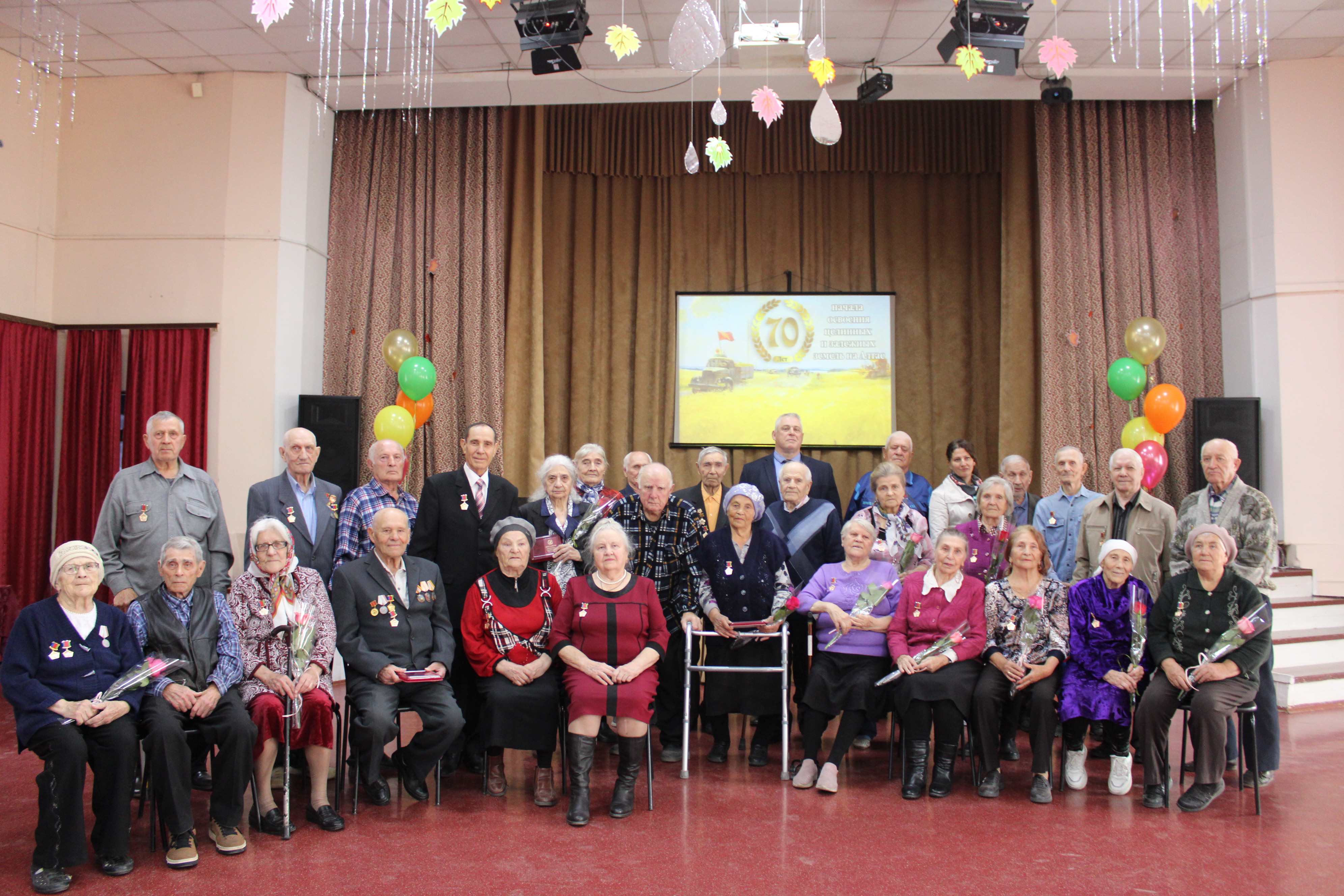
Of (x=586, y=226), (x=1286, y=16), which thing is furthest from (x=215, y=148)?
(x=1286, y=16)

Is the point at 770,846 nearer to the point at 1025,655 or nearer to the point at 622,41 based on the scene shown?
the point at 1025,655

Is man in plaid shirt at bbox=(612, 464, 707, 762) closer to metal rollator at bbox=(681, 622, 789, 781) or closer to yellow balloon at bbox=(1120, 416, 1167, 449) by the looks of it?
metal rollator at bbox=(681, 622, 789, 781)

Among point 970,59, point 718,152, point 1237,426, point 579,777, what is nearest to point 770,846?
point 579,777

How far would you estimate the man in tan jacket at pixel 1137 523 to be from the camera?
4285 millimetres

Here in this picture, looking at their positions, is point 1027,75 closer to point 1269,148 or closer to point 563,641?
point 1269,148

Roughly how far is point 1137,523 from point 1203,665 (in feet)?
2.76

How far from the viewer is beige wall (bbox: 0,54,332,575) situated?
6.56 m

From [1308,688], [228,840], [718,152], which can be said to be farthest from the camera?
[718,152]

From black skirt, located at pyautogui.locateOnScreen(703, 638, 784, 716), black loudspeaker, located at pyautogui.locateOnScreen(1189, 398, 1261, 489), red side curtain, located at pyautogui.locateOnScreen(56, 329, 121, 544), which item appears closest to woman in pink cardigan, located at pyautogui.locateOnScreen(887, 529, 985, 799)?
black skirt, located at pyautogui.locateOnScreen(703, 638, 784, 716)

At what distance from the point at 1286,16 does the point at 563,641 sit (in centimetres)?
578

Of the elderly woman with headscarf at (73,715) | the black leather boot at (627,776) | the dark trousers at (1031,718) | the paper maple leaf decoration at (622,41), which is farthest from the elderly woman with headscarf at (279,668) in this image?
the paper maple leaf decoration at (622,41)

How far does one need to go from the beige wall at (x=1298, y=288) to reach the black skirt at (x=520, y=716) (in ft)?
17.2

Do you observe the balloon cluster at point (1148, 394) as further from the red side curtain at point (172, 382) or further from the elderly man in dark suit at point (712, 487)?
the red side curtain at point (172, 382)

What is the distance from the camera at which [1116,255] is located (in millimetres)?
7164
